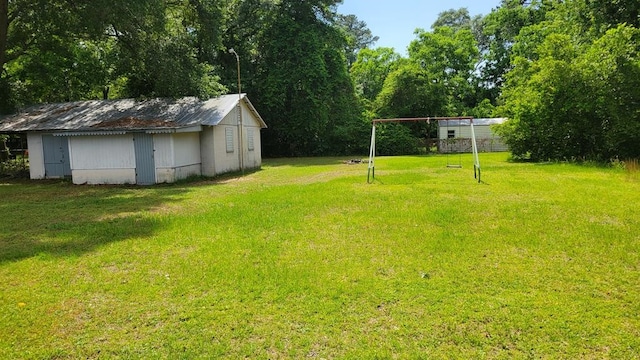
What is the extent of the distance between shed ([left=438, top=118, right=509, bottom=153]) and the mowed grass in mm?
25264

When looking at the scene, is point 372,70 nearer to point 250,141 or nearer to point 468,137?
point 468,137

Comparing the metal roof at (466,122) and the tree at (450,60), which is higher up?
the tree at (450,60)

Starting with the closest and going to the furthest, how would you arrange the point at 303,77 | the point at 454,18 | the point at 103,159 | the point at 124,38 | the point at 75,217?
1. the point at 75,217
2. the point at 103,159
3. the point at 124,38
4. the point at 303,77
5. the point at 454,18

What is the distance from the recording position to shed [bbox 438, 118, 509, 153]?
34.8 m

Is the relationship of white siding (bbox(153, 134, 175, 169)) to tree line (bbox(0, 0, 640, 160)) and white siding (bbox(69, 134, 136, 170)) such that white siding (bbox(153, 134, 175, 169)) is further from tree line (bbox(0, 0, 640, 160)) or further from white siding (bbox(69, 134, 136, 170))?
tree line (bbox(0, 0, 640, 160))

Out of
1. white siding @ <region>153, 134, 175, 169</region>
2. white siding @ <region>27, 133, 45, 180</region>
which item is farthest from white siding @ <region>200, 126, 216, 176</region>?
white siding @ <region>27, 133, 45, 180</region>

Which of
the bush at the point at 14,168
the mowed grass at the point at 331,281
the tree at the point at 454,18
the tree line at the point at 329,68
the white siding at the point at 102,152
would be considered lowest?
the mowed grass at the point at 331,281

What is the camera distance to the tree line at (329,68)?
18.2 m

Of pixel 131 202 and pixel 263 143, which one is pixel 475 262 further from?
pixel 263 143

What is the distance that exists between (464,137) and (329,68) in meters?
13.2

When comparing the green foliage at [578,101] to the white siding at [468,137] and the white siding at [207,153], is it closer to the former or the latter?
the white siding at [468,137]

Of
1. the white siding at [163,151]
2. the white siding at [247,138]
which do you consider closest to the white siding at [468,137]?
the white siding at [247,138]

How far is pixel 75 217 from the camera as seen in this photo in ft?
32.0

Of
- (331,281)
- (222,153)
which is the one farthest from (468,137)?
(331,281)
